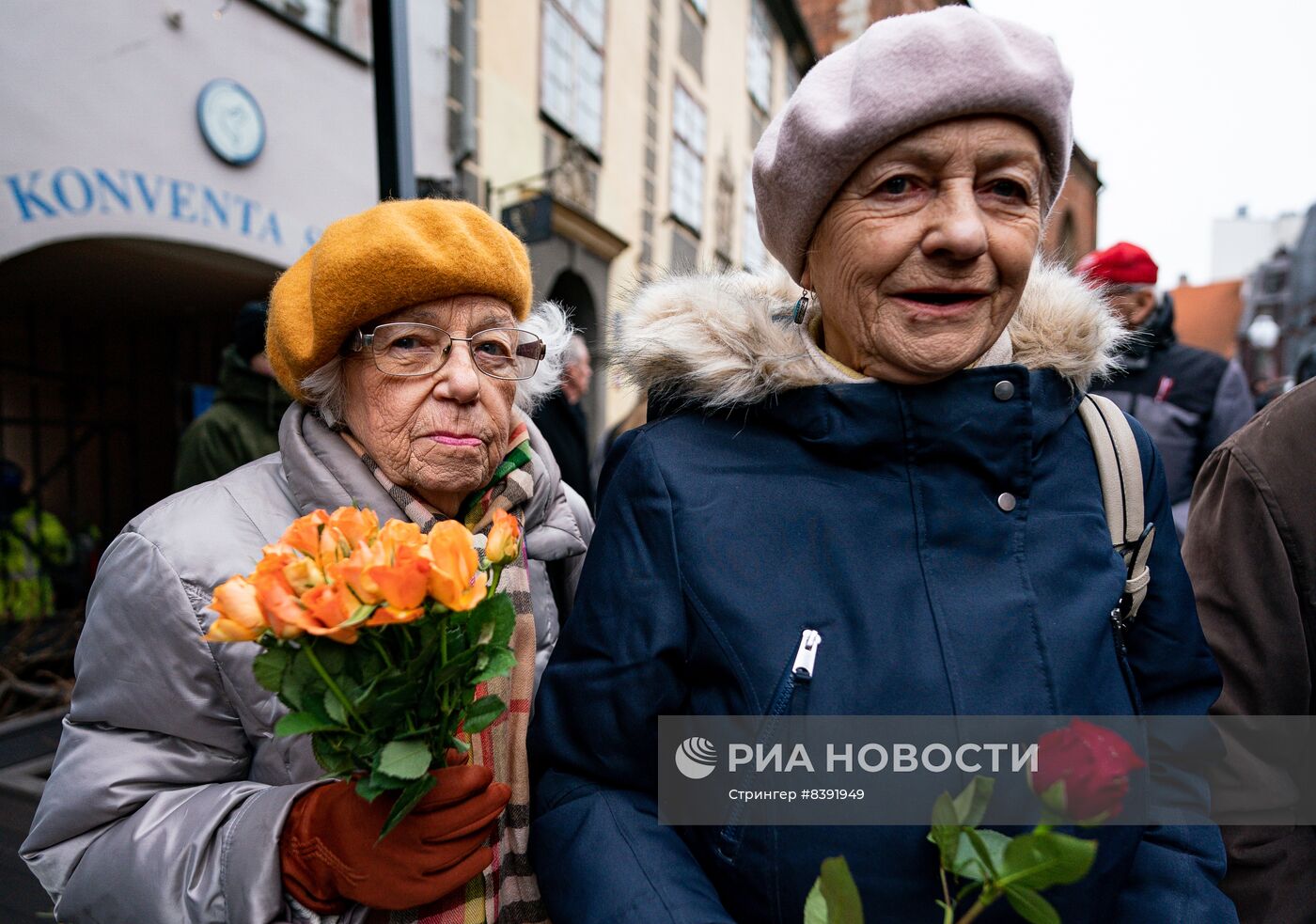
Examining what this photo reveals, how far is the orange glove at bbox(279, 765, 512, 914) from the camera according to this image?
1.12 meters

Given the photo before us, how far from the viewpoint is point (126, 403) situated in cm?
731

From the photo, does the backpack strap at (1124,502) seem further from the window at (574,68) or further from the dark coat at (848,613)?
the window at (574,68)

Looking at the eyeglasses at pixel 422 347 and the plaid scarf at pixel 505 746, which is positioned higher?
the eyeglasses at pixel 422 347

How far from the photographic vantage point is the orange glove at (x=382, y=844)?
1122mm

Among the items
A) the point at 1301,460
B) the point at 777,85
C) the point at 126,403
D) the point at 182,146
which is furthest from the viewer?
the point at 777,85

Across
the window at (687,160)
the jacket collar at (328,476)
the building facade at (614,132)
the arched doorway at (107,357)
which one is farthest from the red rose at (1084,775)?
the window at (687,160)

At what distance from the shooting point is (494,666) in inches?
39.0

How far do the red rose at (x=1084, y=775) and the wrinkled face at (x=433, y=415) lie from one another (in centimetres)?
→ 104

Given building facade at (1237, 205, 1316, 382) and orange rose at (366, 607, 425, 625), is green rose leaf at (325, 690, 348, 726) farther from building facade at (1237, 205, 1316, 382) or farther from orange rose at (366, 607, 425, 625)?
building facade at (1237, 205, 1316, 382)

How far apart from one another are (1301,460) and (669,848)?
1153mm

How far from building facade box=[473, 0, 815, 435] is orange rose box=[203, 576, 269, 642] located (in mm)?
5538

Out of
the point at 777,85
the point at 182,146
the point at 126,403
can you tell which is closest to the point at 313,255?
the point at 182,146

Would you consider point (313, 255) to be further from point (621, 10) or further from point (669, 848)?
point (621, 10)

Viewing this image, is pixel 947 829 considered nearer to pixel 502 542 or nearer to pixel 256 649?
pixel 502 542
